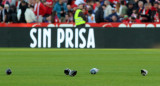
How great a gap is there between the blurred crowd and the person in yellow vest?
0.54 m

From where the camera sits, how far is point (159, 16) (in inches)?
1099

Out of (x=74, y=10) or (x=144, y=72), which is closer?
(x=144, y=72)

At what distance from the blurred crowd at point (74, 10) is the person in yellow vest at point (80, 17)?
540 mm

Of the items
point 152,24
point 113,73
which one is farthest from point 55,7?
point 113,73

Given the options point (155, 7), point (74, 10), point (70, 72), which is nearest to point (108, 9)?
point (74, 10)

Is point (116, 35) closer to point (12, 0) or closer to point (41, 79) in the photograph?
point (12, 0)

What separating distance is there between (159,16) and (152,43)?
1.43 metres

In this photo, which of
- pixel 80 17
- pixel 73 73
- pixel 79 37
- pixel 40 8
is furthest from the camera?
pixel 40 8

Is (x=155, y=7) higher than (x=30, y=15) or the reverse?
higher

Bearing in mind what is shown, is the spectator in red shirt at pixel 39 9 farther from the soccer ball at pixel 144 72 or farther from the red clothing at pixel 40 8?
the soccer ball at pixel 144 72

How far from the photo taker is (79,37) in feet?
93.0

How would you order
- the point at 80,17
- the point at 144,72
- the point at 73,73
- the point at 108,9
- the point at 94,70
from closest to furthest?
the point at 73,73
the point at 144,72
the point at 94,70
the point at 80,17
the point at 108,9

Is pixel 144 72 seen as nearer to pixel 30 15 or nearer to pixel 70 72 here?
pixel 70 72

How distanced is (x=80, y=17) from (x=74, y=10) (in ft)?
7.06
